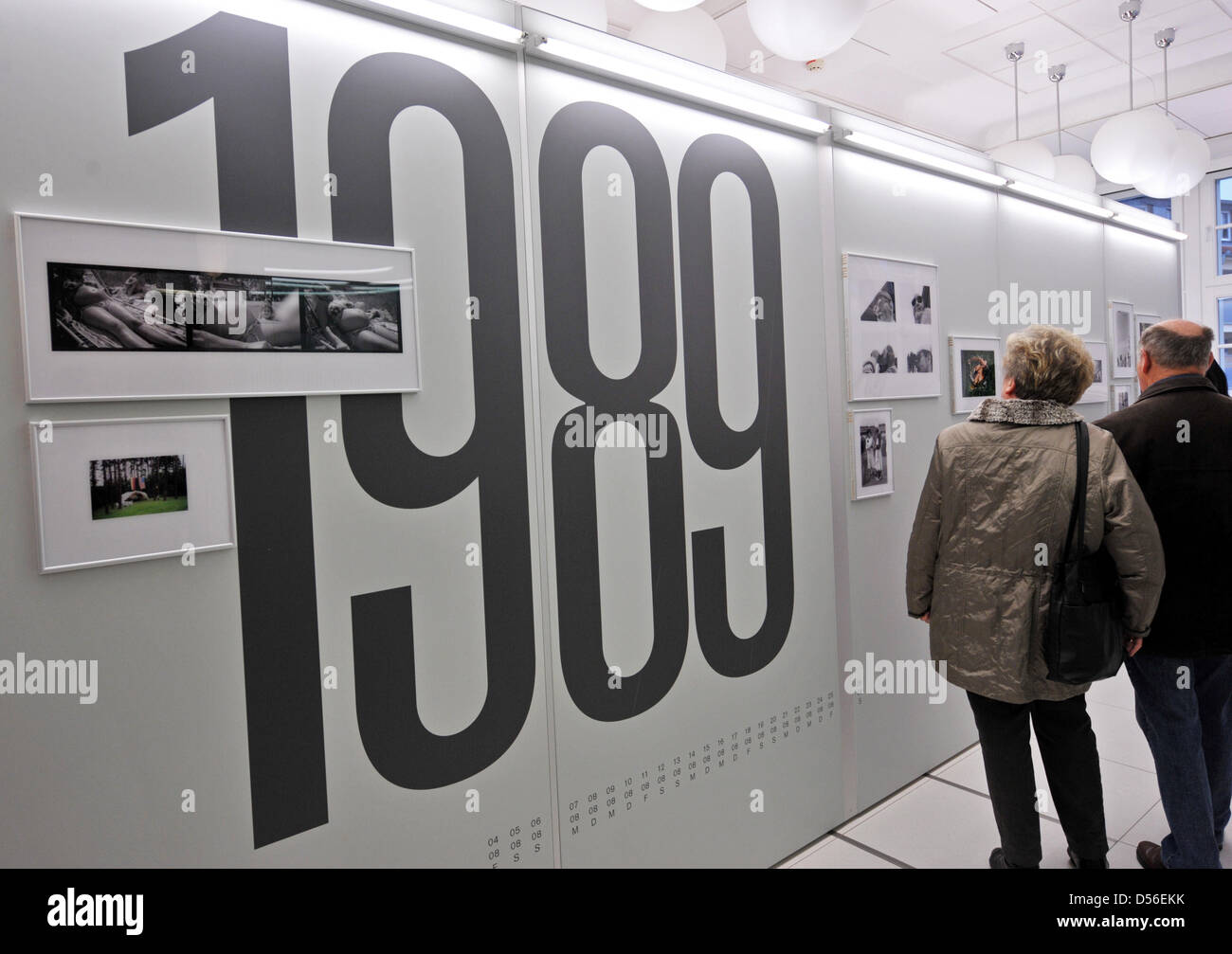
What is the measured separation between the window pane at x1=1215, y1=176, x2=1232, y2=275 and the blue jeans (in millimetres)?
5762

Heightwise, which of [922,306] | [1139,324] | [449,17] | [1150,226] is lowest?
[922,306]

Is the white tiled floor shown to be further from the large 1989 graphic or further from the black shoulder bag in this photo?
the black shoulder bag

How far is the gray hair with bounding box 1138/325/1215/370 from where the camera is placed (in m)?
2.51

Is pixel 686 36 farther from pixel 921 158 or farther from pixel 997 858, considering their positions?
pixel 997 858

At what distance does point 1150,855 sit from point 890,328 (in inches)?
83.9

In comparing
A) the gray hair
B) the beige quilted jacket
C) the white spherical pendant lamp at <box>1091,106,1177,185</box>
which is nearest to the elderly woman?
the beige quilted jacket

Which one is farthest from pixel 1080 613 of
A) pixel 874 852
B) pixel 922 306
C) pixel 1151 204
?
pixel 1151 204

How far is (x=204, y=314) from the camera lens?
1.73m

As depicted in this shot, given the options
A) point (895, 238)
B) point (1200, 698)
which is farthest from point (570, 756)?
point (895, 238)

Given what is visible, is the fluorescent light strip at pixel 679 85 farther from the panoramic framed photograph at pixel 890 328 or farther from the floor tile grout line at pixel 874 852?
the floor tile grout line at pixel 874 852

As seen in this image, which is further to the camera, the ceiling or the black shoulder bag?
the ceiling

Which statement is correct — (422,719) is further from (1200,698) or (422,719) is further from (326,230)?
(1200,698)

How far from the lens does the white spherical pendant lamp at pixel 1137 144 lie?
13.2 feet
